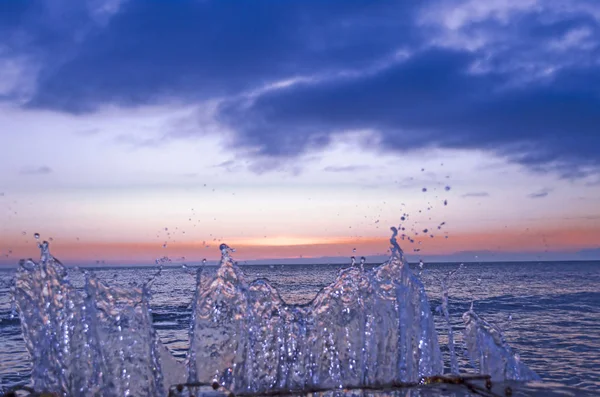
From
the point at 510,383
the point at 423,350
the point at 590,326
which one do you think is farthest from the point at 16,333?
the point at 590,326

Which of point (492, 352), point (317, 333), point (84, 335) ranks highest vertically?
point (84, 335)

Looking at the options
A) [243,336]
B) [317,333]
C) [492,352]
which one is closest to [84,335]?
[243,336]

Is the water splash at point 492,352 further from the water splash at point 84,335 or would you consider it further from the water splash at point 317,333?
the water splash at point 84,335

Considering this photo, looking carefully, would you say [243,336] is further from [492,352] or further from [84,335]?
[492,352]

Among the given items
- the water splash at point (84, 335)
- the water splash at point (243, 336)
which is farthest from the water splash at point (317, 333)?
the water splash at point (84, 335)

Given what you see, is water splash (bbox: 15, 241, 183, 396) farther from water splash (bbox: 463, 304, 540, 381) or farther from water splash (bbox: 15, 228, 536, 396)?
water splash (bbox: 463, 304, 540, 381)

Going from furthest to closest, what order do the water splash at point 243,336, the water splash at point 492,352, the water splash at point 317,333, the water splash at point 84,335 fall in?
Answer: the water splash at point 492,352
the water splash at point 317,333
the water splash at point 243,336
the water splash at point 84,335

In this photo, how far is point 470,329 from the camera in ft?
34.2

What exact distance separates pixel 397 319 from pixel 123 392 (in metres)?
4.67

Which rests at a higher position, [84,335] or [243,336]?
[84,335]

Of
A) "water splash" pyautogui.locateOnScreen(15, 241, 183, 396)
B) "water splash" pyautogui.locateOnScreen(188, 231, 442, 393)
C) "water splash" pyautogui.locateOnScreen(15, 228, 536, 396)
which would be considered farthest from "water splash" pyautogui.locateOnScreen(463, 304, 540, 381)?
"water splash" pyautogui.locateOnScreen(15, 241, 183, 396)

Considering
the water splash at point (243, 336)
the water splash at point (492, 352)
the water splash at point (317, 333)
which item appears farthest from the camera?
the water splash at point (492, 352)

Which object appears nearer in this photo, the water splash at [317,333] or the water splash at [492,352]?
the water splash at [317,333]

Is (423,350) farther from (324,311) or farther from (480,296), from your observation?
(480,296)
